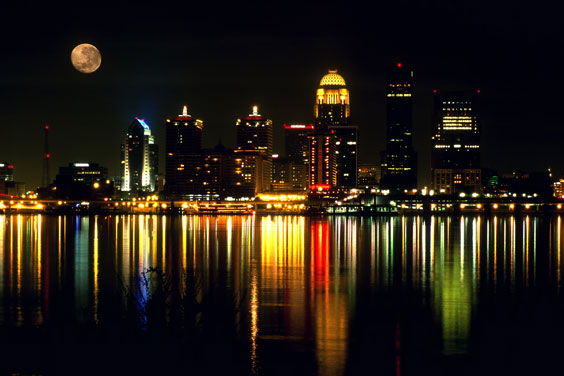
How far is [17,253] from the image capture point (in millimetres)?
41344

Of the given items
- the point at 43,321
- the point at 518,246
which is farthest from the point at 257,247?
the point at 43,321

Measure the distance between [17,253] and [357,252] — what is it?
1931 centimetres

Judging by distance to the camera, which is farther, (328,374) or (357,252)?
(357,252)

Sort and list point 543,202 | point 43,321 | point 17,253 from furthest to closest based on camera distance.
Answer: point 543,202 → point 17,253 → point 43,321

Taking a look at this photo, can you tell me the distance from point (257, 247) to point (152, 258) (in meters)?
10.7

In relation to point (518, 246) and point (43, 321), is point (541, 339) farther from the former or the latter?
point (518, 246)

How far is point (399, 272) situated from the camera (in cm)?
3234

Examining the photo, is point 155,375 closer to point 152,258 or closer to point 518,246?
point 152,258

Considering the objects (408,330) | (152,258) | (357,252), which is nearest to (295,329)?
(408,330)

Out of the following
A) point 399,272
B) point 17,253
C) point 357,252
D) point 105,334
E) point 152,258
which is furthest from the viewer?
point 357,252

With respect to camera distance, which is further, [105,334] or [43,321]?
[43,321]

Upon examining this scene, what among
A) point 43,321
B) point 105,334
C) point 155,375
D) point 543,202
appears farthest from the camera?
point 543,202

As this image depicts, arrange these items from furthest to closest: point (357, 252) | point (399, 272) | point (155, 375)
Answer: point (357, 252) → point (399, 272) → point (155, 375)

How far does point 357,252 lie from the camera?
1742 inches
